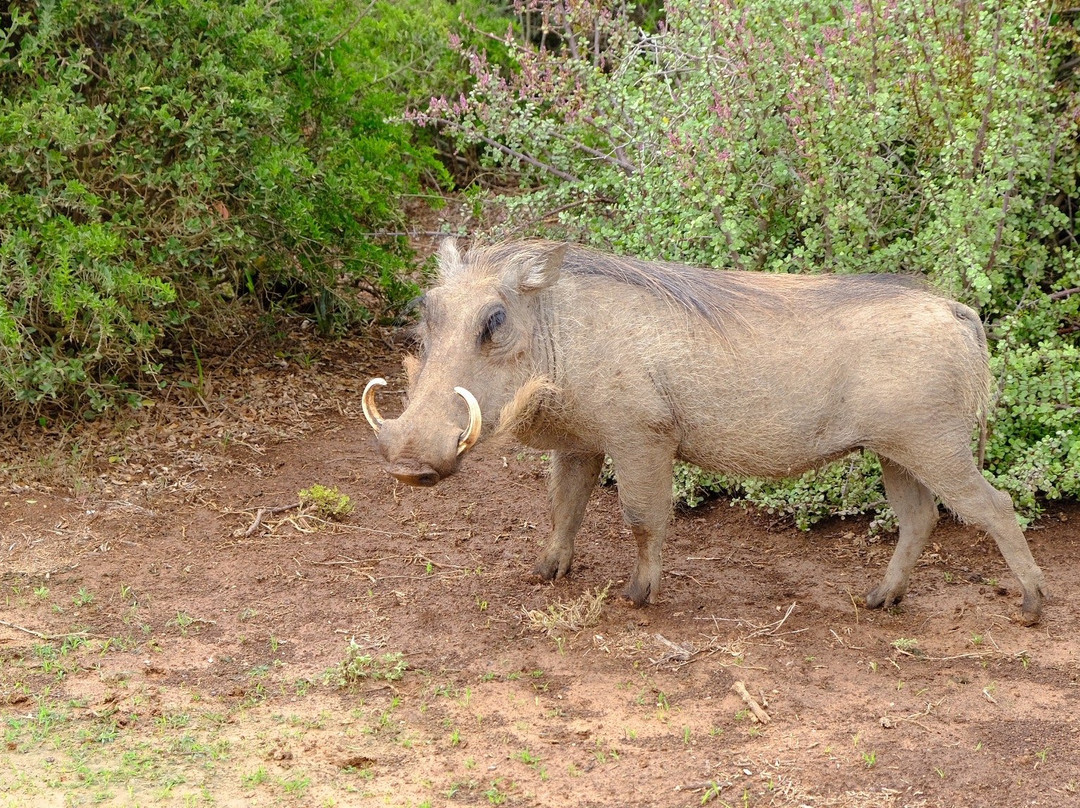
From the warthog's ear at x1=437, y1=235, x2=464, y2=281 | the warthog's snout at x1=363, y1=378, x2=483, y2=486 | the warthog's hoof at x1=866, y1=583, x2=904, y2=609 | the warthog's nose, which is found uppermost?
the warthog's ear at x1=437, y1=235, x2=464, y2=281

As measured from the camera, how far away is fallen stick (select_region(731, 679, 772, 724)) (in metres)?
3.74

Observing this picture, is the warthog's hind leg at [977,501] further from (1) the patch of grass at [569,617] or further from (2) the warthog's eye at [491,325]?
(2) the warthog's eye at [491,325]

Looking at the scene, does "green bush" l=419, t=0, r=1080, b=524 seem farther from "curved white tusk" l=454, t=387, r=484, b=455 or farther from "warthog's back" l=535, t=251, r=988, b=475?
"curved white tusk" l=454, t=387, r=484, b=455

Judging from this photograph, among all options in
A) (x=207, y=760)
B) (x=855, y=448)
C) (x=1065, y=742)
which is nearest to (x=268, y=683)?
(x=207, y=760)

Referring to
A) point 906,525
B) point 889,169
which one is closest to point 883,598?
point 906,525

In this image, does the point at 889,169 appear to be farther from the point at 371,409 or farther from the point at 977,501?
the point at 371,409

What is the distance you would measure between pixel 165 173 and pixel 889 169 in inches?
124

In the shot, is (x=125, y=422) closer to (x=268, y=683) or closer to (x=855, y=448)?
(x=268, y=683)

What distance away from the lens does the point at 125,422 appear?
19.9 feet

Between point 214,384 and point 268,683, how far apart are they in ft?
9.35

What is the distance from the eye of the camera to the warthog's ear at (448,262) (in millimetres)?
4422

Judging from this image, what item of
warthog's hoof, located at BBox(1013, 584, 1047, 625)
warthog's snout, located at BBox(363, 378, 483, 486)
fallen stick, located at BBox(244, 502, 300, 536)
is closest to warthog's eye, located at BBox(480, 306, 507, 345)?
warthog's snout, located at BBox(363, 378, 483, 486)

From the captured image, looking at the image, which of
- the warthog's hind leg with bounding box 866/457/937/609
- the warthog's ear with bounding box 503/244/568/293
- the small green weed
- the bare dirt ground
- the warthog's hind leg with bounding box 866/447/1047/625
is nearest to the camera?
the bare dirt ground

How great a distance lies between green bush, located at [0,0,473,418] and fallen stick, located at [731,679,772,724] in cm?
300
